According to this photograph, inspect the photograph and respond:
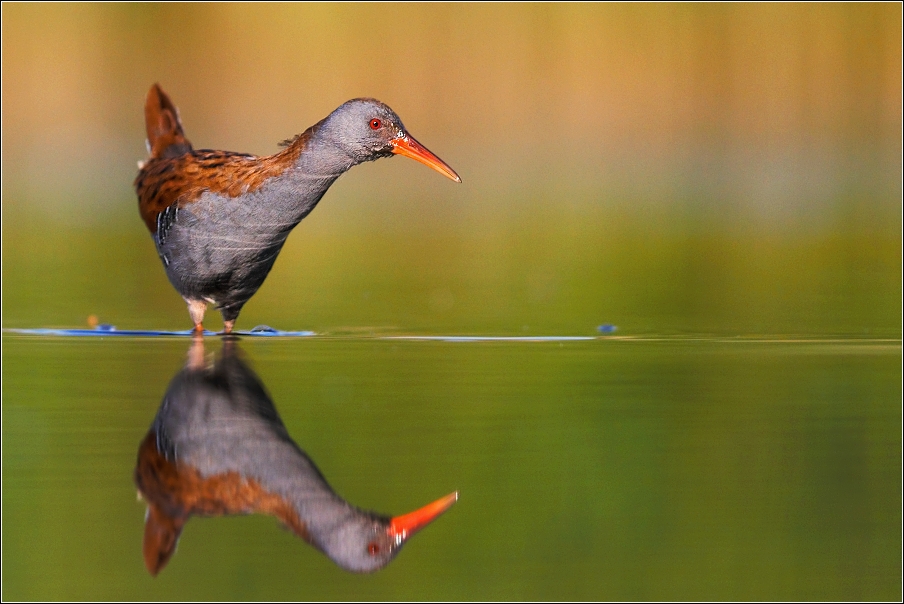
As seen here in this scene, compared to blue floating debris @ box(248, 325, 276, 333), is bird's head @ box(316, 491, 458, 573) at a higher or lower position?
lower

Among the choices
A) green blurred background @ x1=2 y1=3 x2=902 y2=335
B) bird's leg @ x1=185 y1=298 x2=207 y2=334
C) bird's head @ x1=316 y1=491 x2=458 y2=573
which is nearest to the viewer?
bird's head @ x1=316 y1=491 x2=458 y2=573

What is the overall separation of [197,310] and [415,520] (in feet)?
14.1

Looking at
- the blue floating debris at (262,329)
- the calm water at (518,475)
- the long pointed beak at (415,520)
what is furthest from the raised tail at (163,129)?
the long pointed beak at (415,520)

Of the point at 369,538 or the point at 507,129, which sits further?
the point at 507,129

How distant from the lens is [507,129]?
26438 millimetres

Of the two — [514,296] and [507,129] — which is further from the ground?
[507,129]

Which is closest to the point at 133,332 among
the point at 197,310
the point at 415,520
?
the point at 197,310

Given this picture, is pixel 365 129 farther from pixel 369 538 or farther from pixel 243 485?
pixel 369 538

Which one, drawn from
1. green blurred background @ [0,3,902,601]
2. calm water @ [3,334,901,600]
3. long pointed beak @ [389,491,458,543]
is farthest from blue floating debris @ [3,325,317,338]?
long pointed beak @ [389,491,458,543]

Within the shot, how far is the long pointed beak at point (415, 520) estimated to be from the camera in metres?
4.20

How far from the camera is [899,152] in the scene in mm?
25328

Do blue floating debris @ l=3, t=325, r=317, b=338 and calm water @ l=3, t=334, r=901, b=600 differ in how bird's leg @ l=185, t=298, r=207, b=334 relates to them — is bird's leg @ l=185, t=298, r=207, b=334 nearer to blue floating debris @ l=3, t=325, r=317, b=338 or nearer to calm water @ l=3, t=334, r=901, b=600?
blue floating debris @ l=3, t=325, r=317, b=338

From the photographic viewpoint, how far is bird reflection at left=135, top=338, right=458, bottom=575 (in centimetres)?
419

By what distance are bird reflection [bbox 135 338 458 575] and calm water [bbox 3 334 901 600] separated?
0.05 m
